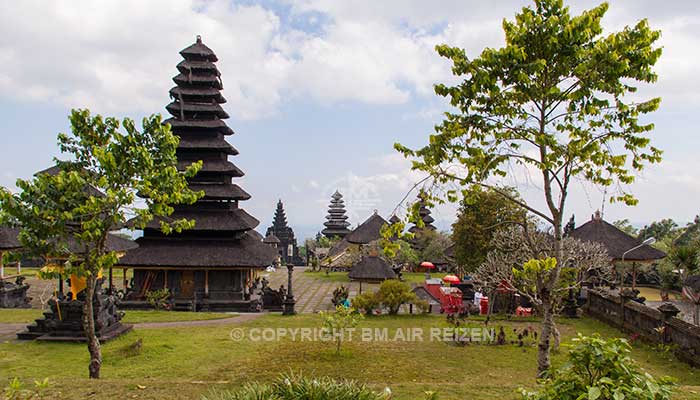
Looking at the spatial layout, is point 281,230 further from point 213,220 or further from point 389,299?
point 389,299

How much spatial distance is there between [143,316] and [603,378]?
1926 centimetres

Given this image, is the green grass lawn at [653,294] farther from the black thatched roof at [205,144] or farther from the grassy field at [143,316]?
the black thatched roof at [205,144]

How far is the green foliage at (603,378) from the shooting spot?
417 centimetres

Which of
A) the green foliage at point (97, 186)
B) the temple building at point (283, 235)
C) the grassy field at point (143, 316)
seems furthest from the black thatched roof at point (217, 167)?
the temple building at point (283, 235)

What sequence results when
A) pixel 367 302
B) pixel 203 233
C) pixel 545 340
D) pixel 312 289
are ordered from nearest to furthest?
pixel 545 340 < pixel 367 302 < pixel 203 233 < pixel 312 289

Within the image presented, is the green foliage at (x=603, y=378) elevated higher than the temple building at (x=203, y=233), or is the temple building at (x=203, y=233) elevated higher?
the temple building at (x=203, y=233)

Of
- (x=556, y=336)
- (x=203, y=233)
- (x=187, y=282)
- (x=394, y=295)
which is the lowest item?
(x=556, y=336)

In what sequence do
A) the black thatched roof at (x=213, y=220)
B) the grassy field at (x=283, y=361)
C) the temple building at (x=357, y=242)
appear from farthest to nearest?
the temple building at (x=357, y=242) < the black thatched roof at (x=213, y=220) < the grassy field at (x=283, y=361)

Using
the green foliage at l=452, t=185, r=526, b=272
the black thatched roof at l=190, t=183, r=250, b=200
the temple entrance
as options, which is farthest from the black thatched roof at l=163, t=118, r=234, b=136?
the green foliage at l=452, t=185, r=526, b=272

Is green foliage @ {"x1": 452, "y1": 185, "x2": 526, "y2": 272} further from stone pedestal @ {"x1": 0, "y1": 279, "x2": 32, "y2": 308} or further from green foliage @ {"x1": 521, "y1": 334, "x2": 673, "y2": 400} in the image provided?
stone pedestal @ {"x1": 0, "y1": 279, "x2": 32, "y2": 308}

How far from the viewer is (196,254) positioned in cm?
2328

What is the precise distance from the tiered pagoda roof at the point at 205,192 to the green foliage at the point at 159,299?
1335 millimetres

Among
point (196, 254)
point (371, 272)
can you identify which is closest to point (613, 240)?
point (371, 272)

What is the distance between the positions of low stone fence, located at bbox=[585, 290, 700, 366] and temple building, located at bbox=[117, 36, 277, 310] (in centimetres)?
1480
